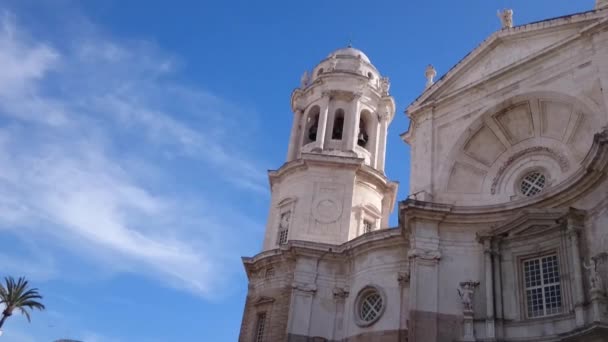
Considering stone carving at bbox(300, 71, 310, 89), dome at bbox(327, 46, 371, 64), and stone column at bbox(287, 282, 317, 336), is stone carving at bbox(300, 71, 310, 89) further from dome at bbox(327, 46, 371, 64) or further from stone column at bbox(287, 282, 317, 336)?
stone column at bbox(287, 282, 317, 336)

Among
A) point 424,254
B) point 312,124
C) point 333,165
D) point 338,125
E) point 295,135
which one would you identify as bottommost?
point 424,254

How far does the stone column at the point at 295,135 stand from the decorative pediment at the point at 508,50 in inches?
326

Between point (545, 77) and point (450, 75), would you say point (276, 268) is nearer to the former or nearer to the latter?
point (450, 75)

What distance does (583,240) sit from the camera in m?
Answer: 18.6

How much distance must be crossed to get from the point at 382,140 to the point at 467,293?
14406mm

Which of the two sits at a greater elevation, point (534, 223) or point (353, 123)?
point (353, 123)

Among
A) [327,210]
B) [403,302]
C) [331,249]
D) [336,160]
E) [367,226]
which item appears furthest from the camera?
[367,226]

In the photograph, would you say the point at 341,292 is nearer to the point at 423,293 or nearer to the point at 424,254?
the point at 424,254

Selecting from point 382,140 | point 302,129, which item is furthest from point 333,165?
point 382,140

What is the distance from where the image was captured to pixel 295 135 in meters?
33.4

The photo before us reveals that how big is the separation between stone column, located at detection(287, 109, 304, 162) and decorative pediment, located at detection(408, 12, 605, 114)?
27.2 feet

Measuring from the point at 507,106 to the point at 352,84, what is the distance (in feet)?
37.6

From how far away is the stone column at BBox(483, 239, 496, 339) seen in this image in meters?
19.4

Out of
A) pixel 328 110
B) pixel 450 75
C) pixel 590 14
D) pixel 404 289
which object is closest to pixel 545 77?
pixel 590 14
